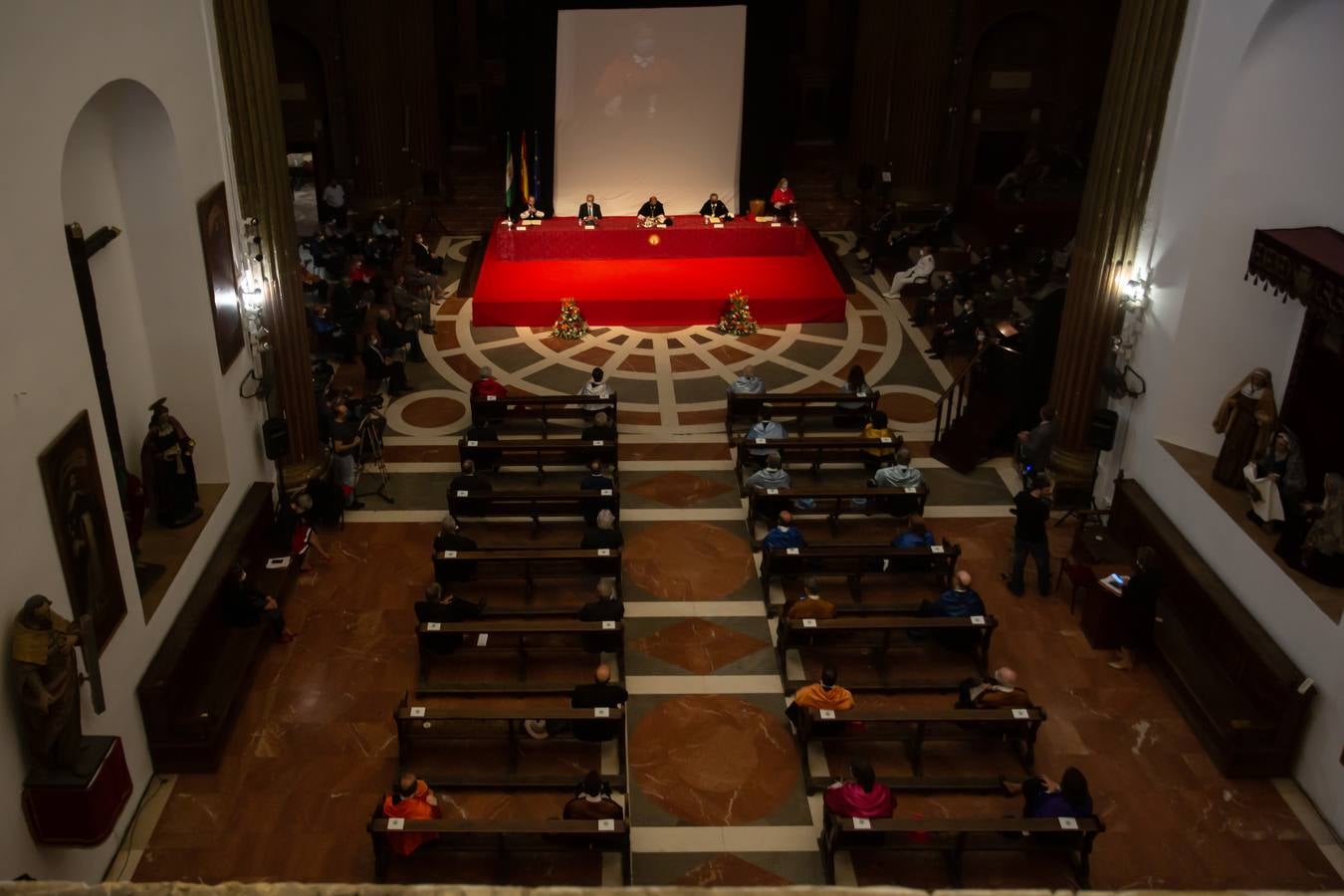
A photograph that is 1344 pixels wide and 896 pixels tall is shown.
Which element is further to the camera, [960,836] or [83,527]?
[960,836]

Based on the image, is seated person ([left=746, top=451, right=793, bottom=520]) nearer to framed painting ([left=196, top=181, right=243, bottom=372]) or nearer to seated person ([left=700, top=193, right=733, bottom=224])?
framed painting ([left=196, top=181, right=243, bottom=372])

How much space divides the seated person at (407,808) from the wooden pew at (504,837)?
0.07 meters

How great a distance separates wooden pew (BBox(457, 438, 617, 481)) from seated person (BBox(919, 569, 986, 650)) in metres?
4.98

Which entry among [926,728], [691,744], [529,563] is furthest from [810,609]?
[529,563]

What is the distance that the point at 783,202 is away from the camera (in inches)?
888

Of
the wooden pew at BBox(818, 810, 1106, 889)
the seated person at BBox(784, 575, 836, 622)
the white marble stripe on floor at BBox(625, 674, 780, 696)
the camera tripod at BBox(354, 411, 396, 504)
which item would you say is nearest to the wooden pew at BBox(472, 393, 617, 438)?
the camera tripod at BBox(354, 411, 396, 504)

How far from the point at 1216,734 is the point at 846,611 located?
139 inches

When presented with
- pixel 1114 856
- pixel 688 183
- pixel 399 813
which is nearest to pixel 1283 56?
pixel 1114 856

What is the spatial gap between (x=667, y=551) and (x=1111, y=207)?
6364 millimetres

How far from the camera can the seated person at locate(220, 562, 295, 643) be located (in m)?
11.0

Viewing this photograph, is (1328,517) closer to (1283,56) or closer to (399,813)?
(1283,56)

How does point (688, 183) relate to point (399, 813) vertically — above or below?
above

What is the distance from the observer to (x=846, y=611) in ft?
37.8

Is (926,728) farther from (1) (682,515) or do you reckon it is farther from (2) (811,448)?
(2) (811,448)
